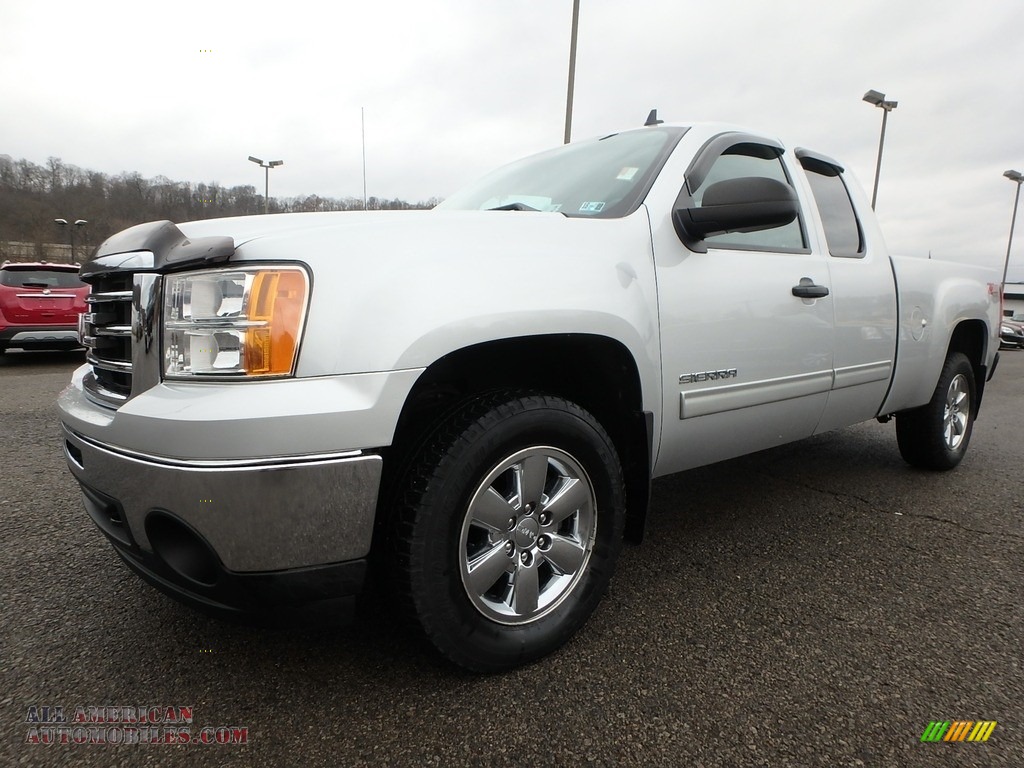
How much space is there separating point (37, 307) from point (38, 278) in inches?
18.3

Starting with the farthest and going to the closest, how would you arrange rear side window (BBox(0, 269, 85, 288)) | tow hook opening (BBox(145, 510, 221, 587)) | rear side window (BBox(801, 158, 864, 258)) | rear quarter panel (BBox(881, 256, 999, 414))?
rear side window (BBox(0, 269, 85, 288)), rear quarter panel (BBox(881, 256, 999, 414)), rear side window (BBox(801, 158, 864, 258)), tow hook opening (BBox(145, 510, 221, 587))

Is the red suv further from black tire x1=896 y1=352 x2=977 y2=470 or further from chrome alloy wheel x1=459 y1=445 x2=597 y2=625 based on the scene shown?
black tire x1=896 y1=352 x2=977 y2=470

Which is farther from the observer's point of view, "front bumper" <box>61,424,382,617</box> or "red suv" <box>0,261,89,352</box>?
"red suv" <box>0,261,89,352</box>

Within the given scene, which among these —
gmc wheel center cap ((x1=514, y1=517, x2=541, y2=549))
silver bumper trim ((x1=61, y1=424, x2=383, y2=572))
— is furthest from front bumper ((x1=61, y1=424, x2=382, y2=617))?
gmc wheel center cap ((x1=514, y1=517, x2=541, y2=549))

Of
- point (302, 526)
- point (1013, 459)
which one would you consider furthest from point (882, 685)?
point (1013, 459)

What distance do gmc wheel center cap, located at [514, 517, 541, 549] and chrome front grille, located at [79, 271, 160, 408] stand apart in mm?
1012

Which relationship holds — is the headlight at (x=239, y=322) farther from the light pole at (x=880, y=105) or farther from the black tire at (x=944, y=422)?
the light pole at (x=880, y=105)

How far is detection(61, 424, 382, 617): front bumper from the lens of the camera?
141 cm

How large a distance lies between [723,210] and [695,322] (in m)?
0.37

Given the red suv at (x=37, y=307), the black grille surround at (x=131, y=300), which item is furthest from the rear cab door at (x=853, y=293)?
the red suv at (x=37, y=307)

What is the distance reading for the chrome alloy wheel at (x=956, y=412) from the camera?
12.8 feet

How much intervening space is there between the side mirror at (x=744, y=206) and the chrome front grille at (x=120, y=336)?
1647mm

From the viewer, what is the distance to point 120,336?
67.9 inches

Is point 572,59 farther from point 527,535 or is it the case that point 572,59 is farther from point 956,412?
point 527,535
